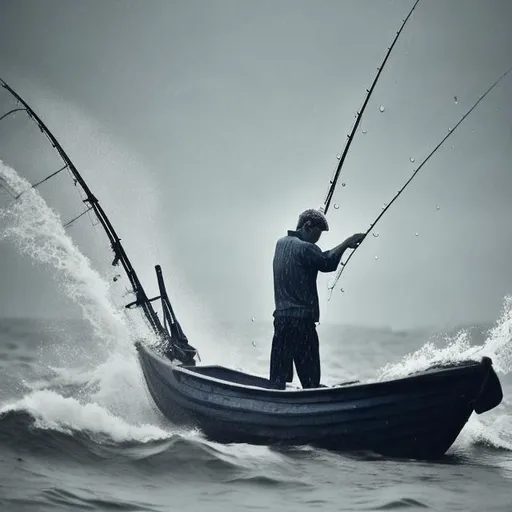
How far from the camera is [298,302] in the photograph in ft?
27.7

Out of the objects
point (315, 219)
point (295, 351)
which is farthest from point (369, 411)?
point (315, 219)

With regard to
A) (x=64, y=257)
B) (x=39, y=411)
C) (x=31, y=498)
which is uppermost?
(x=64, y=257)

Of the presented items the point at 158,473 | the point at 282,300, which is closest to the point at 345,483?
the point at 158,473

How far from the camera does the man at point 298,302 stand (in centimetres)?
844

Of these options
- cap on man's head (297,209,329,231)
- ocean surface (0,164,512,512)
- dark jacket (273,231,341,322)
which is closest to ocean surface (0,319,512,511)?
ocean surface (0,164,512,512)

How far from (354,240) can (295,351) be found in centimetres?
155

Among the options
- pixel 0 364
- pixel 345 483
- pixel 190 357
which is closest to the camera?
pixel 345 483

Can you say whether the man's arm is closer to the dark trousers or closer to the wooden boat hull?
the dark trousers

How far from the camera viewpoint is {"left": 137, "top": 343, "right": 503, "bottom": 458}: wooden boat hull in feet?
23.7

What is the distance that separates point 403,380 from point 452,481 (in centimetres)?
105

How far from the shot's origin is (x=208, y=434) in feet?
28.7

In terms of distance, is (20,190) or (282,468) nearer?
(282,468)

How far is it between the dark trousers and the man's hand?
109cm

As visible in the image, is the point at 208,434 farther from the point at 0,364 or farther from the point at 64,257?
the point at 0,364
